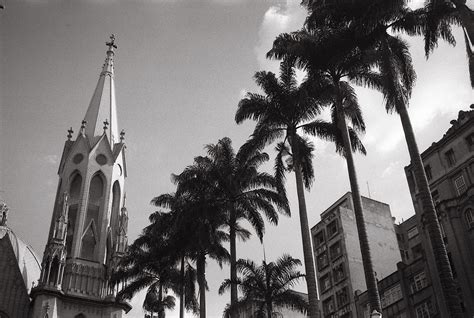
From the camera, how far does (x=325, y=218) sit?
2899 inches

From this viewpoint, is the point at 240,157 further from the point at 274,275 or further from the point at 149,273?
the point at 149,273

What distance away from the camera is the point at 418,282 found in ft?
173

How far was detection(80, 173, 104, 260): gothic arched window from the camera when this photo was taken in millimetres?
63469

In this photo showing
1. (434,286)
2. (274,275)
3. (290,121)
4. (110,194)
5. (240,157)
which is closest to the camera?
(290,121)

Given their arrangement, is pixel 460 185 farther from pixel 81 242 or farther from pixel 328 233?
pixel 81 242

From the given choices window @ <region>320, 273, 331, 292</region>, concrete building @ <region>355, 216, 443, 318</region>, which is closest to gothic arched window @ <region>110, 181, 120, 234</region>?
window @ <region>320, 273, 331, 292</region>

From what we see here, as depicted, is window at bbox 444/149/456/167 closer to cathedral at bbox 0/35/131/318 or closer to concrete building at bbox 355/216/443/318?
concrete building at bbox 355/216/443/318

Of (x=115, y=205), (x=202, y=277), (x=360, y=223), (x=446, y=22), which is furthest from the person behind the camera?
(x=115, y=205)

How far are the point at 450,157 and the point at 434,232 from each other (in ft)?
99.4

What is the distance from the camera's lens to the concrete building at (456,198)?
4662 centimetres

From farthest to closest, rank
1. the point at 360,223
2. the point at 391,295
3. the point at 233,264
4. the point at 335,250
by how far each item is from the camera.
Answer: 1. the point at 335,250
2. the point at 391,295
3. the point at 233,264
4. the point at 360,223

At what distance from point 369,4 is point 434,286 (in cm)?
2978

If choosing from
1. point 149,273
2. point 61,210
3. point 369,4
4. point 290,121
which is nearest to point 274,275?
point 290,121

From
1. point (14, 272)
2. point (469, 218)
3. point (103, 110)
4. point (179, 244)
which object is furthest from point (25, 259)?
point (469, 218)
